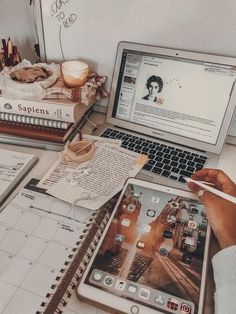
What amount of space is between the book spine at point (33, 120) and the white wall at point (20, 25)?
291mm

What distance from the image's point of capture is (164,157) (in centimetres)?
74

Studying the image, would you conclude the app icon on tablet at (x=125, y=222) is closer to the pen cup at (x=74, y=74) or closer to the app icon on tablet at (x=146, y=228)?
the app icon on tablet at (x=146, y=228)

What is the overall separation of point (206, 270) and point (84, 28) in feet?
2.23

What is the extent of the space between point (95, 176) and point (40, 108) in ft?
0.75

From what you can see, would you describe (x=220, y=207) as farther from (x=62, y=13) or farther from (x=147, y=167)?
(x=62, y=13)

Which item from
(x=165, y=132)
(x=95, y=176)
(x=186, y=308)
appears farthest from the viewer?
(x=165, y=132)

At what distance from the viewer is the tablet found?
1.46ft

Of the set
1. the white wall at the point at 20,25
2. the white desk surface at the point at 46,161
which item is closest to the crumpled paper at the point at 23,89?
the white desk surface at the point at 46,161

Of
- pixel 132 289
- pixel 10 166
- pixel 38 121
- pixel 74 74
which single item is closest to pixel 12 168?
pixel 10 166

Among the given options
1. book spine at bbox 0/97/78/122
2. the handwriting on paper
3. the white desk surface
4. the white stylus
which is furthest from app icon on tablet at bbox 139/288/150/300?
the handwriting on paper

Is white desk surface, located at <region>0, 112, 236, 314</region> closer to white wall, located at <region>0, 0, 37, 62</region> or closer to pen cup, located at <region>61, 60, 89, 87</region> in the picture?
pen cup, located at <region>61, 60, 89, 87</region>

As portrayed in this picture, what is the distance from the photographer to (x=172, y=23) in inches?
29.1

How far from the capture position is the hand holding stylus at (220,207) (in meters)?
0.52

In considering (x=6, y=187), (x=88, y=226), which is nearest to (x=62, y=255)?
(x=88, y=226)
